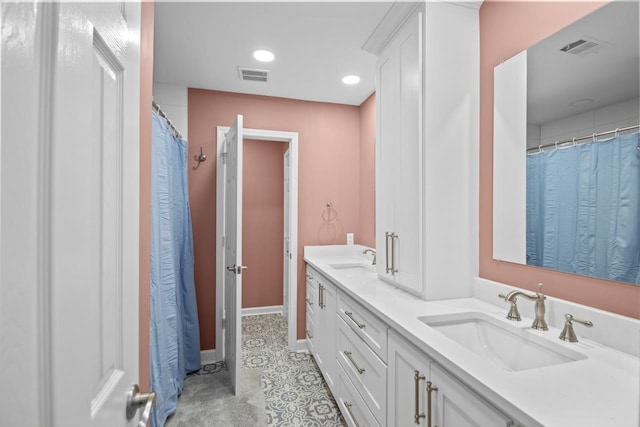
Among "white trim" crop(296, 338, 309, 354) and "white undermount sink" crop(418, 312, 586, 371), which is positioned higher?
"white undermount sink" crop(418, 312, 586, 371)

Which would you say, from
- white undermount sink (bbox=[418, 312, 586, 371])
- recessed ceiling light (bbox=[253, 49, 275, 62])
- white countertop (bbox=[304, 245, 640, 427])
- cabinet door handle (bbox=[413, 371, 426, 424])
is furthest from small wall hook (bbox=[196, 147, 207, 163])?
cabinet door handle (bbox=[413, 371, 426, 424])

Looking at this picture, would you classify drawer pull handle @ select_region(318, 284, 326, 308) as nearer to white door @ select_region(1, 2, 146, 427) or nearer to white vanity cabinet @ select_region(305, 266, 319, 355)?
white vanity cabinet @ select_region(305, 266, 319, 355)

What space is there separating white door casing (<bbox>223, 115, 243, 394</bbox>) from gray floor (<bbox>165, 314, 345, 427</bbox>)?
0.14 m

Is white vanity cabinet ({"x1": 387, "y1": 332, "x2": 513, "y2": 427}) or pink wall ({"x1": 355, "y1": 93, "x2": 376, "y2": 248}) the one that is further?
pink wall ({"x1": 355, "y1": 93, "x2": 376, "y2": 248})

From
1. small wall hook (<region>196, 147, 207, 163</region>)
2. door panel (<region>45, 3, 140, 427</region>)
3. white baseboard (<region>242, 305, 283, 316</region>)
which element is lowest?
white baseboard (<region>242, 305, 283, 316</region>)

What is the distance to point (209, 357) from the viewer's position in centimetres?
281

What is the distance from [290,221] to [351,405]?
5.67 feet

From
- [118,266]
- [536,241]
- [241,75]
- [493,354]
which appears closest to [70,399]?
[118,266]

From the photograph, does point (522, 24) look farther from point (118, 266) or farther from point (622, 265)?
point (118, 266)

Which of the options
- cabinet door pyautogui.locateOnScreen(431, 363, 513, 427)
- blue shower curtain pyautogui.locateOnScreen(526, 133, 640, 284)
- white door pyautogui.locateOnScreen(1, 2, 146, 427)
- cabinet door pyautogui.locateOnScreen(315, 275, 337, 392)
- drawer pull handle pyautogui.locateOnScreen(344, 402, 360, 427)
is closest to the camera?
white door pyautogui.locateOnScreen(1, 2, 146, 427)

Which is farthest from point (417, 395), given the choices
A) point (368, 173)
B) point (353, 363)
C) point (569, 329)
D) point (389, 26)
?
point (368, 173)

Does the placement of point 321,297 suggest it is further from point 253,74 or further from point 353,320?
point 253,74

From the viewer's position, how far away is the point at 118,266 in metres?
0.61

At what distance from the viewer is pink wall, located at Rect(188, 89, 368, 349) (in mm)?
2840
